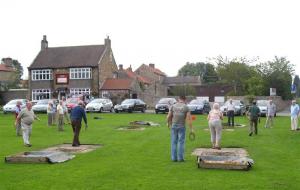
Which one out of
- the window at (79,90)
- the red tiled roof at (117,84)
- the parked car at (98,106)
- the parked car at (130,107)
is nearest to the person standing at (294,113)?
the parked car at (130,107)

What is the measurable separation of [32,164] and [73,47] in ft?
198

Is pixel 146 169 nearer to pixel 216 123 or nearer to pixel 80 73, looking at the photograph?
pixel 216 123

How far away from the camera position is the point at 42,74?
232 ft

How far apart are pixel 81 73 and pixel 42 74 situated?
6.21 meters

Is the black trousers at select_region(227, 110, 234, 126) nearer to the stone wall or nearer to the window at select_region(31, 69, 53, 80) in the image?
the stone wall

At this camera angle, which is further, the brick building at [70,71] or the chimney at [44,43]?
the chimney at [44,43]

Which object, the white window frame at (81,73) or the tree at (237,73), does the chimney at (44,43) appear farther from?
the tree at (237,73)

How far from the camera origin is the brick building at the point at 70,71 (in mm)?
68625

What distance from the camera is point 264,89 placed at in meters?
63.9

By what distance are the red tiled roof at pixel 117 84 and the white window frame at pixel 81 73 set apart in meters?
2.73

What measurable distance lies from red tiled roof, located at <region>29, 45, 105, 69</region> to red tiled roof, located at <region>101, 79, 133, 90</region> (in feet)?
11.6

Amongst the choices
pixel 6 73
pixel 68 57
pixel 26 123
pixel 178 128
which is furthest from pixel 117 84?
pixel 178 128

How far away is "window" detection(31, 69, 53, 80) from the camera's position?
70.3 metres

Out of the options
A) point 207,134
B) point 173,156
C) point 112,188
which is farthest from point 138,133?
point 112,188
